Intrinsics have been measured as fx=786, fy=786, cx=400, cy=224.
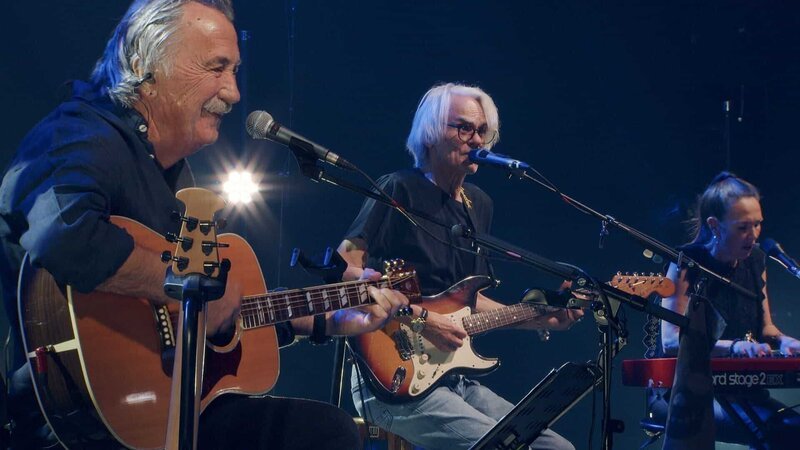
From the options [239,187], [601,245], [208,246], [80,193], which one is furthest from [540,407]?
[239,187]

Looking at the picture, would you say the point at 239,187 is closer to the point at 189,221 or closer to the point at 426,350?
the point at 426,350

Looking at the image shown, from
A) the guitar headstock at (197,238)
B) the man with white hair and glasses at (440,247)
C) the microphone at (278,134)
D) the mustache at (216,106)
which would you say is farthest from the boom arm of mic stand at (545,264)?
the guitar headstock at (197,238)

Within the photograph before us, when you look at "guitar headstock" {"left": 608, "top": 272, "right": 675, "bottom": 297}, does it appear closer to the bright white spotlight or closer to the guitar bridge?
the guitar bridge

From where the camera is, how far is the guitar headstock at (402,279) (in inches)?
144

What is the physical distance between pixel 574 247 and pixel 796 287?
7.15 feet

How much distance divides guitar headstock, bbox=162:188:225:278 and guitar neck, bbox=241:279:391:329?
0.56 m

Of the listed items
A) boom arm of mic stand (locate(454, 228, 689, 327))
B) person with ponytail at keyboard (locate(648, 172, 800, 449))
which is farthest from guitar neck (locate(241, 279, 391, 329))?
person with ponytail at keyboard (locate(648, 172, 800, 449))

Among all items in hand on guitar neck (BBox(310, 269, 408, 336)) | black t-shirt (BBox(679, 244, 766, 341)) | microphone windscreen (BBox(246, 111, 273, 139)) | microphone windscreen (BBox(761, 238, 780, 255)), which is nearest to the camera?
microphone windscreen (BBox(246, 111, 273, 139))

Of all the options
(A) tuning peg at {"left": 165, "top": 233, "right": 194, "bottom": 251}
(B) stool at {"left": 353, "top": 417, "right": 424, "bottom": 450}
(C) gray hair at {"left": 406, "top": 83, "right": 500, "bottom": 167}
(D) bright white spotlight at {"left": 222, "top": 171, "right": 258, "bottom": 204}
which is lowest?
(B) stool at {"left": 353, "top": 417, "right": 424, "bottom": 450}

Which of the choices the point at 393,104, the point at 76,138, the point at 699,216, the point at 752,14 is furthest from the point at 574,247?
the point at 76,138

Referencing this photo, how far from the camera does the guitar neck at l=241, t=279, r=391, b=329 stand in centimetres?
294

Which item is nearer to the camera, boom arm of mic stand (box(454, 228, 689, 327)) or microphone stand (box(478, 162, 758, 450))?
microphone stand (box(478, 162, 758, 450))

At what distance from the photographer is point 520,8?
6.99 metres

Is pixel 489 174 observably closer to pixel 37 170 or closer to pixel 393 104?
pixel 393 104
